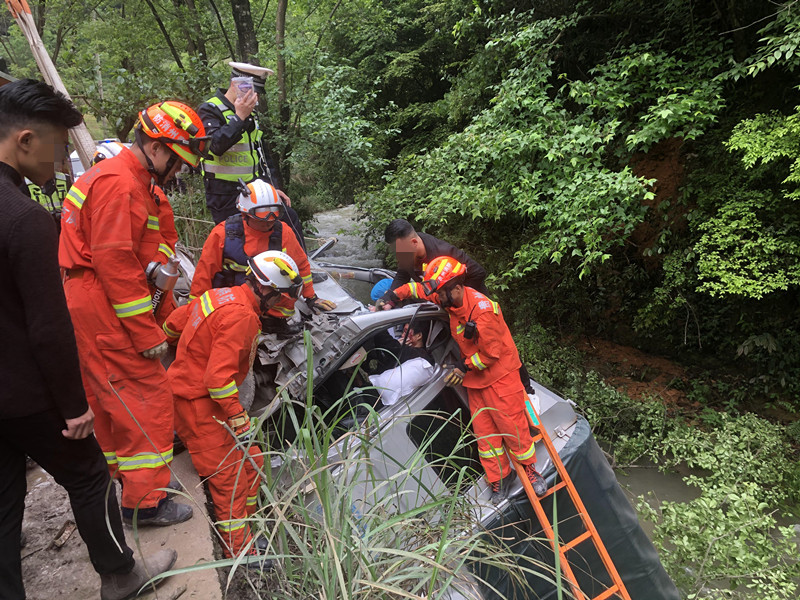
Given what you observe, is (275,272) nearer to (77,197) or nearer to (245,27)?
(77,197)

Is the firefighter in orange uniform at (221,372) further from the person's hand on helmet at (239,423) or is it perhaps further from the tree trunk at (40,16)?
the tree trunk at (40,16)

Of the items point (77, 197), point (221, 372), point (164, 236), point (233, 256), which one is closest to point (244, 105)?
point (233, 256)

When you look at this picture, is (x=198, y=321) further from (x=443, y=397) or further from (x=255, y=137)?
(x=255, y=137)

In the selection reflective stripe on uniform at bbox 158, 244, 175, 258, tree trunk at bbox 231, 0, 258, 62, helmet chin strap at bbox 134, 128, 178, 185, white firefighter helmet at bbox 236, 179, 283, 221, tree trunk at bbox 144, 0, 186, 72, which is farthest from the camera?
tree trunk at bbox 144, 0, 186, 72

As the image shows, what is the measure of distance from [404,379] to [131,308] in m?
1.53

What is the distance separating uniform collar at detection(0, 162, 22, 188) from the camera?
1.46m

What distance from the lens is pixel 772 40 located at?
13.2 ft

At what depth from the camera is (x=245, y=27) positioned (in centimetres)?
677

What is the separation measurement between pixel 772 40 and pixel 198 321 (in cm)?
497

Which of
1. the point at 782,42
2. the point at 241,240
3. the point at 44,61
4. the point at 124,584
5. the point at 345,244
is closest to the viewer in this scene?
the point at 124,584

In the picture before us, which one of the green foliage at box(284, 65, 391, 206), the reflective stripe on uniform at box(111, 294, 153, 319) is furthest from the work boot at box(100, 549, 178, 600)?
the green foliage at box(284, 65, 391, 206)

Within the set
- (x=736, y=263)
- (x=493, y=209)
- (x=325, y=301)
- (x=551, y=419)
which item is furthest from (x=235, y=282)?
(x=736, y=263)

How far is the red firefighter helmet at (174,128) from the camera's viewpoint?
2.22 meters

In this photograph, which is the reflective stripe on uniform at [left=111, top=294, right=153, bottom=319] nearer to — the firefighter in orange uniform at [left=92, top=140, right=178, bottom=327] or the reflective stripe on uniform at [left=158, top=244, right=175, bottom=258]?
the firefighter in orange uniform at [left=92, top=140, right=178, bottom=327]
